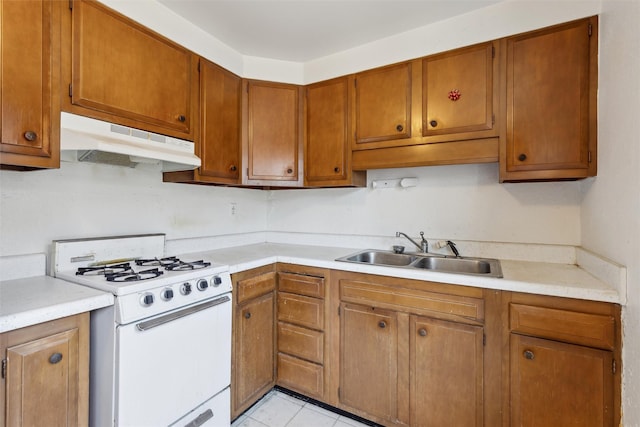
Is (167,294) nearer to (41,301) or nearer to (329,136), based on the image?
(41,301)

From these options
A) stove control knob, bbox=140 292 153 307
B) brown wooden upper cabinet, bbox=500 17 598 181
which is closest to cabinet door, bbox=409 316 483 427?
brown wooden upper cabinet, bbox=500 17 598 181

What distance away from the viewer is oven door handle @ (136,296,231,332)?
1.27m

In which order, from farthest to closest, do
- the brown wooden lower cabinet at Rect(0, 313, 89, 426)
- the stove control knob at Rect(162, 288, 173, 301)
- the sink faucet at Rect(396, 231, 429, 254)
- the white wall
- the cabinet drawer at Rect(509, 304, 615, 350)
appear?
the sink faucet at Rect(396, 231, 429, 254) → the stove control knob at Rect(162, 288, 173, 301) → the cabinet drawer at Rect(509, 304, 615, 350) → the white wall → the brown wooden lower cabinet at Rect(0, 313, 89, 426)

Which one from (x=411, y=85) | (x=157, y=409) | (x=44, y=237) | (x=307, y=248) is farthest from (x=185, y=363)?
(x=411, y=85)

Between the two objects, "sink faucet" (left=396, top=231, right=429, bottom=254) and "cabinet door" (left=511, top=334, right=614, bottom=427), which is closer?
"cabinet door" (left=511, top=334, right=614, bottom=427)

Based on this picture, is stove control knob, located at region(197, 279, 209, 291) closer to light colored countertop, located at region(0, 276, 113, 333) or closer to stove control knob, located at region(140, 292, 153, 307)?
stove control knob, located at region(140, 292, 153, 307)

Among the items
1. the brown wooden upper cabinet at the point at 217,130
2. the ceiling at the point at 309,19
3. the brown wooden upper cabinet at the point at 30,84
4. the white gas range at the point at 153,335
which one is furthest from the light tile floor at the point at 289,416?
the ceiling at the point at 309,19

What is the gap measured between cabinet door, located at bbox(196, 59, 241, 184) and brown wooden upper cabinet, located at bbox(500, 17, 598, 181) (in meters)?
1.79

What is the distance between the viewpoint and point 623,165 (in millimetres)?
1230

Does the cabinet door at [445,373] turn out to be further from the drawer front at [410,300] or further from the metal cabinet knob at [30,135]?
the metal cabinet knob at [30,135]

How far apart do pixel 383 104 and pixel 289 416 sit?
2.16m

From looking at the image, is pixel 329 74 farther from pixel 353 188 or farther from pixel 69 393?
pixel 69 393

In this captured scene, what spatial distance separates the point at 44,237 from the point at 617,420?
2.75 meters

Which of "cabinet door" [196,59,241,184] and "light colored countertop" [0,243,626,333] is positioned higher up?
"cabinet door" [196,59,241,184]
